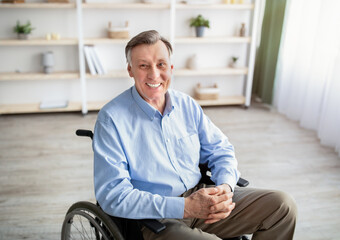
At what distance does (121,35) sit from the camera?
3553mm

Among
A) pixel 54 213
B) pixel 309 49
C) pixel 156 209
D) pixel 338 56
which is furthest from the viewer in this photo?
pixel 309 49

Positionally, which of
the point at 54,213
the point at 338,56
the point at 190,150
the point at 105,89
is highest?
the point at 338,56

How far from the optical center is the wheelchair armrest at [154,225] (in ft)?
3.71

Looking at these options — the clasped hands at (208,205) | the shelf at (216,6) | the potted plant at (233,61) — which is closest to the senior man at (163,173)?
the clasped hands at (208,205)

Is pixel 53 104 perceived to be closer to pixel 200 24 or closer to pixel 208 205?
pixel 200 24

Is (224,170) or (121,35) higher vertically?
(121,35)

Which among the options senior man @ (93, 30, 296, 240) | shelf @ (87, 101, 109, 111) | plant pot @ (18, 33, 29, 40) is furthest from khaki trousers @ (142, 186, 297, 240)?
plant pot @ (18, 33, 29, 40)

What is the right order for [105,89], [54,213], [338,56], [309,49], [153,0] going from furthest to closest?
[105,89] → [153,0] → [309,49] → [338,56] → [54,213]

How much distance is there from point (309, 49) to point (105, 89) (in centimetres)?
217

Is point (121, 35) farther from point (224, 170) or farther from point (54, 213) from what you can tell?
point (224, 170)

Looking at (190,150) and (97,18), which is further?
(97,18)

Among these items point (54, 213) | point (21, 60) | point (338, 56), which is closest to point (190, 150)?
point (54, 213)

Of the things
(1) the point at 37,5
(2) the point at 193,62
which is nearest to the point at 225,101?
(2) the point at 193,62

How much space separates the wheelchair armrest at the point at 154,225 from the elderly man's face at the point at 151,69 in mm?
505
